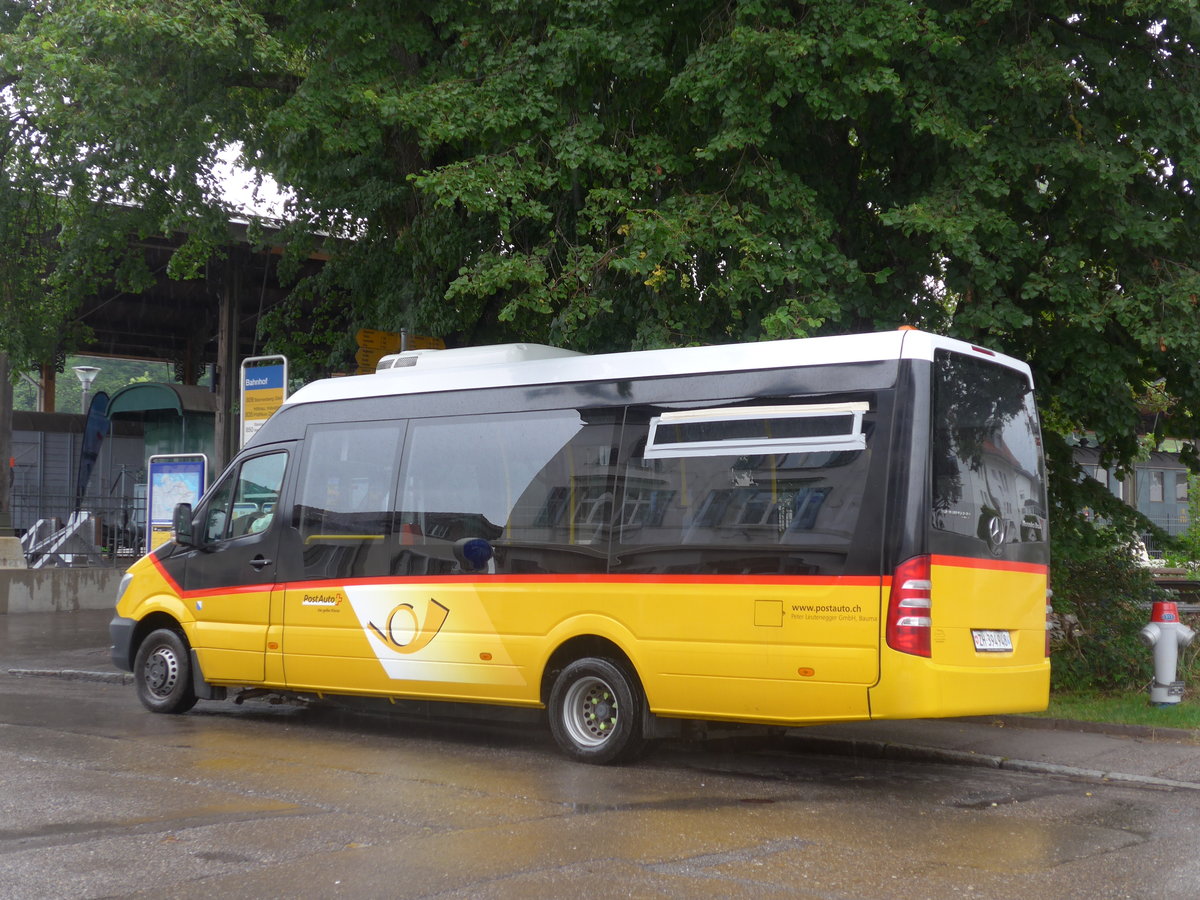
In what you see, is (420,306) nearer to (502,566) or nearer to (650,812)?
(502,566)

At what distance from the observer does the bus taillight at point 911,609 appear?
7945 millimetres

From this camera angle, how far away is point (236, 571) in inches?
438

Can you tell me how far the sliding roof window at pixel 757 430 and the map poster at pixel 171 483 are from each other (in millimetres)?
10070

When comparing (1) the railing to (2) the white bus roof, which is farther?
(1) the railing

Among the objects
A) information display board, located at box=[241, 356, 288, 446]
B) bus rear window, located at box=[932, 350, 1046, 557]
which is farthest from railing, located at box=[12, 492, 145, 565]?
bus rear window, located at box=[932, 350, 1046, 557]

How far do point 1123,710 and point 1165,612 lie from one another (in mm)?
1006

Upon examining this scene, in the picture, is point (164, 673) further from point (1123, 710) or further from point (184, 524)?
point (1123, 710)

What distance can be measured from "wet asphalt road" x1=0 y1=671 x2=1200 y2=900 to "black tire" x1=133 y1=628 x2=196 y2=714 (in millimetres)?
1049

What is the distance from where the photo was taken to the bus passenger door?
1096 cm

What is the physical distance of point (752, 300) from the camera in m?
12.5

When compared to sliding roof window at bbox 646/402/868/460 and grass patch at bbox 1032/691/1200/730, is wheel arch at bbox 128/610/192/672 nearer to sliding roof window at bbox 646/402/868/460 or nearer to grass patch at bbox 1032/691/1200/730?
sliding roof window at bbox 646/402/868/460

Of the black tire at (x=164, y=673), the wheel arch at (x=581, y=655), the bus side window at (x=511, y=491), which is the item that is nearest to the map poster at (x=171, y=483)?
the black tire at (x=164, y=673)

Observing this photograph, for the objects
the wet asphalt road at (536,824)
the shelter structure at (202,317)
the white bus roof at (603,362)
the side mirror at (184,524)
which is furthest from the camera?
the shelter structure at (202,317)

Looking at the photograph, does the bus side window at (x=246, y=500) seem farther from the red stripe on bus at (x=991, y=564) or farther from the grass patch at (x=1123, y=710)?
the grass patch at (x=1123, y=710)
